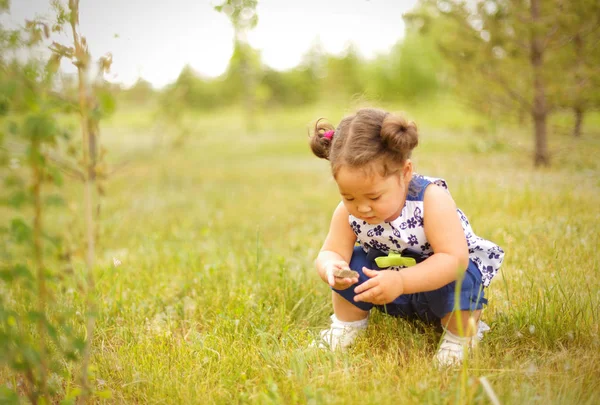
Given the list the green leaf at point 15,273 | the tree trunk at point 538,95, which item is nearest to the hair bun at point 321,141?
the green leaf at point 15,273

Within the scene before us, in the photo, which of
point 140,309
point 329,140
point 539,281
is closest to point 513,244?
point 539,281

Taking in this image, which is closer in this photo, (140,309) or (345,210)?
(345,210)

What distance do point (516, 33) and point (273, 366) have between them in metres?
6.78

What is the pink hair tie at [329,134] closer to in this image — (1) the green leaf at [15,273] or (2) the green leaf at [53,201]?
(2) the green leaf at [53,201]

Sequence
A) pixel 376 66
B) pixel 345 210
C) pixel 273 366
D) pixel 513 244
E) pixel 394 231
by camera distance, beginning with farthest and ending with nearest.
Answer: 1. pixel 376 66
2. pixel 513 244
3. pixel 345 210
4. pixel 394 231
5. pixel 273 366

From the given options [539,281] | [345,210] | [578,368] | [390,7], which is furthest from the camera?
[390,7]

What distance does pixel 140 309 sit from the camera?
9.15 ft

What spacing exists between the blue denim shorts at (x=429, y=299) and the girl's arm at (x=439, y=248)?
4.1 inches

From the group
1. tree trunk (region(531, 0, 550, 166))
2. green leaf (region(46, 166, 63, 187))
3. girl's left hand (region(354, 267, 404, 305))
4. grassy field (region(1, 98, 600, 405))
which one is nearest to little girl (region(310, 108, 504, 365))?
girl's left hand (region(354, 267, 404, 305))

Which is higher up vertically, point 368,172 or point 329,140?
point 329,140

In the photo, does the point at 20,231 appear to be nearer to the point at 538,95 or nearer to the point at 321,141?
the point at 321,141

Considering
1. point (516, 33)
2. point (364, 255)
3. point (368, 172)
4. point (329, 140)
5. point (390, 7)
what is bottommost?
point (364, 255)

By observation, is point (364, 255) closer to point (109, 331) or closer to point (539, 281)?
point (539, 281)

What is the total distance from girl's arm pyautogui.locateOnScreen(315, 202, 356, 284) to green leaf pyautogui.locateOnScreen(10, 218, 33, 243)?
4.44 feet
